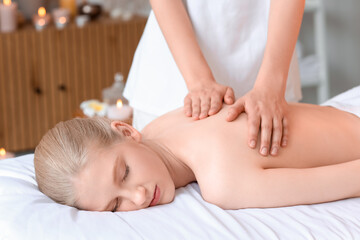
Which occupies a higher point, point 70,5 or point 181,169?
point 70,5

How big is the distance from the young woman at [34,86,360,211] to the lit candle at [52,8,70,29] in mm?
2631

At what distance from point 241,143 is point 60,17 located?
2.83 metres

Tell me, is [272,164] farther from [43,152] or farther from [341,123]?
[43,152]

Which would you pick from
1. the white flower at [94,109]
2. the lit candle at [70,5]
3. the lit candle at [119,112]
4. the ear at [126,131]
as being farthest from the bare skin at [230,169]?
the lit candle at [70,5]

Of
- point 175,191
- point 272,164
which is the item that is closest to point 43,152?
point 175,191

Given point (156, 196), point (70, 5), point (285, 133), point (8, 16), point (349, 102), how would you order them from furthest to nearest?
1. point (70, 5)
2. point (8, 16)
3. point (349, 102)
4. point (285, 133)
5. point (156, 196)

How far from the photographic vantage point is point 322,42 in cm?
373

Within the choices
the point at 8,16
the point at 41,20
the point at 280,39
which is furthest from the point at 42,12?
the point at 280,39

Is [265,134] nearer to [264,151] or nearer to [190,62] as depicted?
[264,151]

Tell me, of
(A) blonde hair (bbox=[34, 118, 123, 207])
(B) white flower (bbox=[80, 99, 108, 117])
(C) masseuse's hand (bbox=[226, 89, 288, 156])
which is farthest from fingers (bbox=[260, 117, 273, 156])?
(B) white flower (bbox=[80, 99, 108, 117])

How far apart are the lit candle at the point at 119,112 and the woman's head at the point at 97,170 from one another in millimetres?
1288

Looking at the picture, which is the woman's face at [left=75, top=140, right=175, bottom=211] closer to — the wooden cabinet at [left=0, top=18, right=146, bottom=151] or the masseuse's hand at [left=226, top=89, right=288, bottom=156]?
the masseuse's hand at [left=226, top=89, right=288, bottom=156]

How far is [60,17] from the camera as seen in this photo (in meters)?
4.07

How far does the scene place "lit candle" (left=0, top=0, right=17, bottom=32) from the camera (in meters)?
3.90
